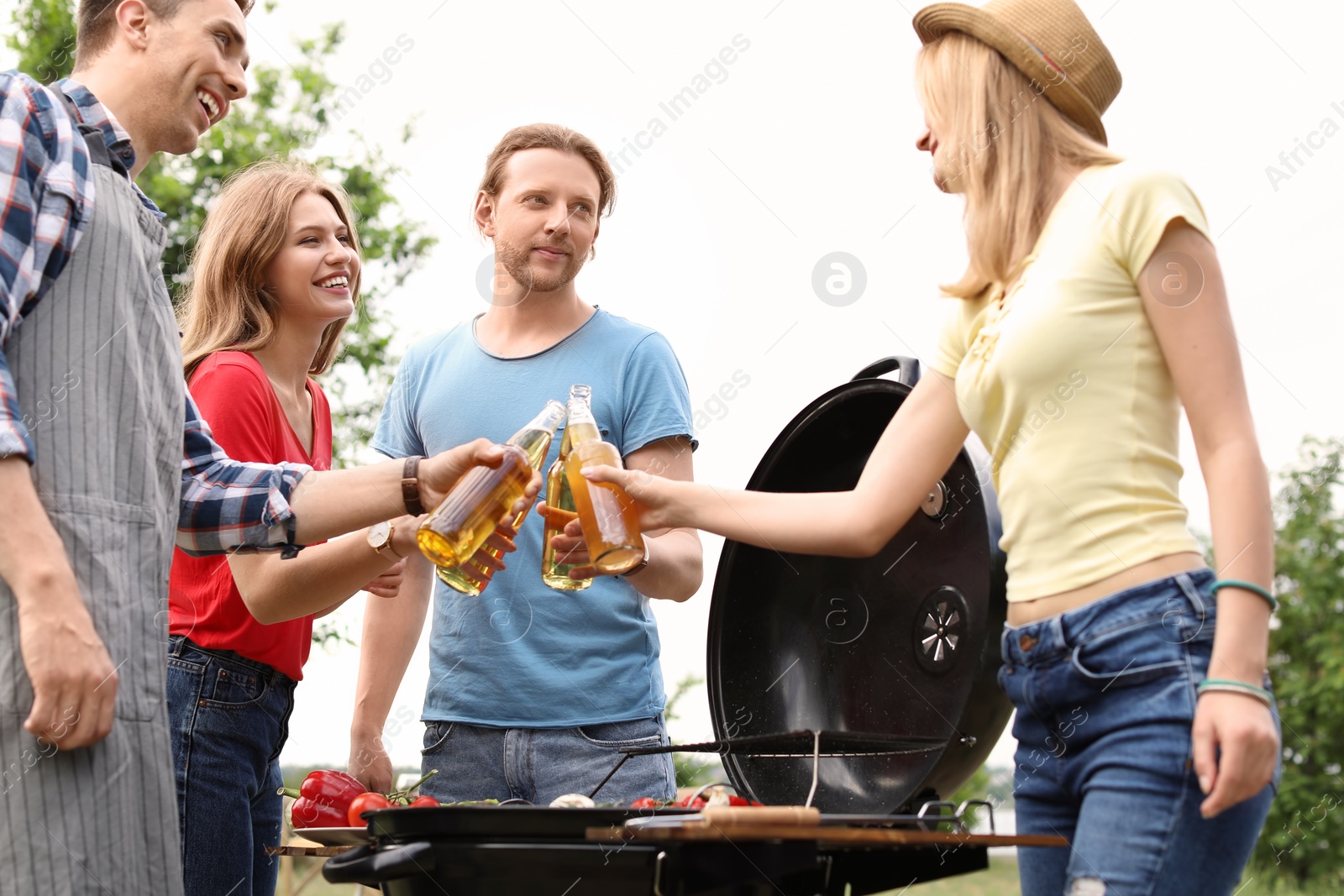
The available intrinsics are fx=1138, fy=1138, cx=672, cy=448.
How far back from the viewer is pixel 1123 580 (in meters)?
1.52

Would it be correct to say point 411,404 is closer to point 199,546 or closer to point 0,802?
point 199,546

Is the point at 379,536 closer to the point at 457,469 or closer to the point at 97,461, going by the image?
the point at 457,469

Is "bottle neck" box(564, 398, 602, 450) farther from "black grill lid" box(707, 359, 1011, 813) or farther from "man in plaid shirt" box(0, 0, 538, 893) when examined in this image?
"black grill lid" box(707, 359, 1011, 813)

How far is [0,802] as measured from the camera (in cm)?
163

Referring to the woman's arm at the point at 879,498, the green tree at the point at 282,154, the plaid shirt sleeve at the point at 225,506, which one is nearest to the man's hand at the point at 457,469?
the plaid shirt sleeve at the point at 225,506

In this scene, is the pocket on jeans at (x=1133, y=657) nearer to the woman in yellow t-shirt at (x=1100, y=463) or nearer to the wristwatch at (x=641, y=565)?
the woman in yellow t-shirt at (x=1100, y=463)

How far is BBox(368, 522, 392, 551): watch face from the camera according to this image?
2441mm

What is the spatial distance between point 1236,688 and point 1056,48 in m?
0.98

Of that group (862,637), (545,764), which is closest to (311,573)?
(545,764)

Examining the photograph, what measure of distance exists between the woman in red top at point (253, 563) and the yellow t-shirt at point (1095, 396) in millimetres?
1284

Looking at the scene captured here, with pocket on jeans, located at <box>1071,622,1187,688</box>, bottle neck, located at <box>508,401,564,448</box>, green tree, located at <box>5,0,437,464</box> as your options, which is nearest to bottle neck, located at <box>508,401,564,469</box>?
bottle neck, located at <box>508,401,564,448</box>

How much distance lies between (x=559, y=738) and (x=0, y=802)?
118cm

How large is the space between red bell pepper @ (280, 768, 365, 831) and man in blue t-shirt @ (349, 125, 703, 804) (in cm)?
21

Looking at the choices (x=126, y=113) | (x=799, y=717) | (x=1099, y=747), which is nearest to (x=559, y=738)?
(x=799, y=717)
